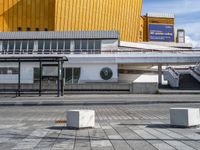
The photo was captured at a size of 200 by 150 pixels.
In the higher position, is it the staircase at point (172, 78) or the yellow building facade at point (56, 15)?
the yellow building facade at point (56, 15)

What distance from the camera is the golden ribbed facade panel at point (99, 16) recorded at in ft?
299

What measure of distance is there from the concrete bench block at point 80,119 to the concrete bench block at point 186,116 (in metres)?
2.75

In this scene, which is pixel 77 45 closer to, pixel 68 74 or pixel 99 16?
pixel 68 74

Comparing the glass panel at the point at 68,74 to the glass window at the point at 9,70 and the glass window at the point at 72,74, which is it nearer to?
the glass window at the point at 72,74

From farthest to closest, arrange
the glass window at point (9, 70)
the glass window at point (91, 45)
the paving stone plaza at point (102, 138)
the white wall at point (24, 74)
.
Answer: the glass window at point (91, 45), the white wall at point (24, 74), the glass window at point (9, 70), the paving stone plaza at point (102, 138)

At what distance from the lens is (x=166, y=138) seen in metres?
12.6

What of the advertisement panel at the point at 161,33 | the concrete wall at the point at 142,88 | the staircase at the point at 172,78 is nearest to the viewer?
the concrete wall at the point at 142,88

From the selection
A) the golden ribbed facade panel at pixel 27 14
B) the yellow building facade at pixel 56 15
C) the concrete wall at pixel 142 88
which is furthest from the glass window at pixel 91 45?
the golden ribbed facade panel at pixel 27 14

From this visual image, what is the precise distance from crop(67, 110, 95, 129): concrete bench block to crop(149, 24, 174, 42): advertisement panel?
131 m

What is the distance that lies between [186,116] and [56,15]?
77.4 metres

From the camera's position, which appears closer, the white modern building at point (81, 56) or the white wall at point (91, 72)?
the white modern building at point (81, 56)

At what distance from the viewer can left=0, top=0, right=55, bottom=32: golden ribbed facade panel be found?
9300 centimetres

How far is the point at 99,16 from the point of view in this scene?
313 ft

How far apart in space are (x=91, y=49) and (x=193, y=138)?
56.2 meters
